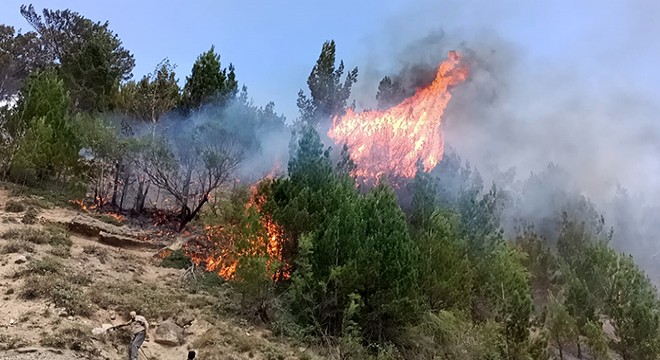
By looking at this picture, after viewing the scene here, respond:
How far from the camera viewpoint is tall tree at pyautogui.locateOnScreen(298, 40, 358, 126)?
34.1 metres

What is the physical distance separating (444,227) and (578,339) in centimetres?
1352

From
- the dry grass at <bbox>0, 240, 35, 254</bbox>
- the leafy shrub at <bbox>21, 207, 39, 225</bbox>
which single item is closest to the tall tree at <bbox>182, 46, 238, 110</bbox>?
the leafy shrub at <bbox>21, 207, 39, 225</bbox>

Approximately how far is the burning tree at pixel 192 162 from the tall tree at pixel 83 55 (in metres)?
8.47

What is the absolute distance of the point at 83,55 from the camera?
3219 cm

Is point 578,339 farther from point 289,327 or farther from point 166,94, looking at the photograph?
point 166,94

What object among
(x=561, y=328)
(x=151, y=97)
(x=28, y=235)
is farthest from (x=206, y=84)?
(x=561, y=328)

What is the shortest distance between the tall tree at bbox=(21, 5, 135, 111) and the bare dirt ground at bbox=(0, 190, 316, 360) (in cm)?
1592

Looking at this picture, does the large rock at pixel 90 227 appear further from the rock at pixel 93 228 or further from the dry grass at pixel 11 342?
the dry grass at pixel 11 342

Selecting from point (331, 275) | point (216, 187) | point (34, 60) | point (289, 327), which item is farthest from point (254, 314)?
point (34, 60)

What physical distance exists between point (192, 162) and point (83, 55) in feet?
44.3

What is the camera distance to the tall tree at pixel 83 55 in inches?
1264

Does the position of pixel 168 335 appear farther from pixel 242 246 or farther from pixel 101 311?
pixel 242 246

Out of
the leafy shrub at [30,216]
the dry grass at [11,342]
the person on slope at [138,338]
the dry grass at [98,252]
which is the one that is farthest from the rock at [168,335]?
the leafy shrub at [30,216]

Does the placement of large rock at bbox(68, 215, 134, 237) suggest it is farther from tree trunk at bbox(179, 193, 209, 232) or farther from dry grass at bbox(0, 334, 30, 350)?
dry grass at bbox(0, 334, 30, 350)
